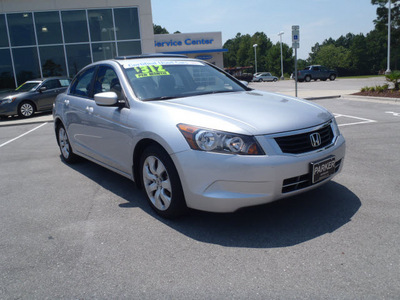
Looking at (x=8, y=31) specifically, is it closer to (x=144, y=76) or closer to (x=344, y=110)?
(x=344, y=110)

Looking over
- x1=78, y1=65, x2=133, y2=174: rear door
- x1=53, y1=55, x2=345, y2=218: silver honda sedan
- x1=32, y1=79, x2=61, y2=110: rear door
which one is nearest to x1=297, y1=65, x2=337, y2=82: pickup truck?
x1=32, y1=79, x2=61, y2=110: rear door

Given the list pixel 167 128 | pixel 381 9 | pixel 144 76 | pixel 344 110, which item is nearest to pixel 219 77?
pixel 144 76

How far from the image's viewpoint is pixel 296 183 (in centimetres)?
327

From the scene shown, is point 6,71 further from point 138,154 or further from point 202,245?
point 202,245

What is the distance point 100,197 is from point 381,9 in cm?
6493

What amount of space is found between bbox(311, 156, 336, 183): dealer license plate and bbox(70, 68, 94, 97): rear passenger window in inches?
131

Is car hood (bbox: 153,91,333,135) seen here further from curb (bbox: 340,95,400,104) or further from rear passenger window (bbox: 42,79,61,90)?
rear passenger window (bbox: 42,79,61,90)

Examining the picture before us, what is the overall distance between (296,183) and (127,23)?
21465mm

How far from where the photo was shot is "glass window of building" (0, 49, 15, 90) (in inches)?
845

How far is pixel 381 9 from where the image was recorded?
5797cm

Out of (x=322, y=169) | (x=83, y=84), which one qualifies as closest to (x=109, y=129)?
(x=83, y=84)

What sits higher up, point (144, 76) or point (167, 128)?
point (144, 76)

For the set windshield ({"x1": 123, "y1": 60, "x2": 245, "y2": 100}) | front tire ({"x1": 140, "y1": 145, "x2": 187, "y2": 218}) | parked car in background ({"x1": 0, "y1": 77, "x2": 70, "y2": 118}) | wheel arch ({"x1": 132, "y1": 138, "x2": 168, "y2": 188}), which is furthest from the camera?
parked car in background ({"x1": 0, "y1": 77, "x2": 70, "y2": 118})

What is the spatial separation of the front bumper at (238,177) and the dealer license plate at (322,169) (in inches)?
2.2
